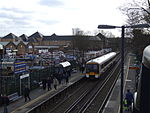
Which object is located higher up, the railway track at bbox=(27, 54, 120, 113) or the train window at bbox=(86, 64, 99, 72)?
the train window at bbox=(86, 64, 99, 72)

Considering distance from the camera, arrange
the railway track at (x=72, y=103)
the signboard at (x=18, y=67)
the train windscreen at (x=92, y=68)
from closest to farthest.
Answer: the railway track at (x=72, y=103)
the signboard at (x=18, y=67)
the train windscreen at (x=92, y=68)

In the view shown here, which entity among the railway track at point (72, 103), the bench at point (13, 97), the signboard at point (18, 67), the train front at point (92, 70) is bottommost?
the railway track at point (72, 103)

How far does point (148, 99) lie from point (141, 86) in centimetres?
18

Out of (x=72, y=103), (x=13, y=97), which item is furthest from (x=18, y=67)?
(x=72, y=103)

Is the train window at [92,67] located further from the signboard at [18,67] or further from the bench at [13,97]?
the bench at [13,97]

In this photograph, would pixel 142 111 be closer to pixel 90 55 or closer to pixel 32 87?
pixel 32 87

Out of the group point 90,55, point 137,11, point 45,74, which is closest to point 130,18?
point 137,11

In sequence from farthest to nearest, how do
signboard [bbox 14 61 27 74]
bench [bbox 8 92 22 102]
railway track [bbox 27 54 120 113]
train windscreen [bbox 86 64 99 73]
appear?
train windscreen [bbox 86 64 99 73] → signboard [bbox 14 61 27 74] → bench [bbox 8 92 22 102] → railway track [bbox 27 54 120 113]

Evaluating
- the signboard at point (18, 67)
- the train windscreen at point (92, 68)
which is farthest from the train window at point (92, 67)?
the signboard at point (18, 67)

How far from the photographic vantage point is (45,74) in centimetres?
2614

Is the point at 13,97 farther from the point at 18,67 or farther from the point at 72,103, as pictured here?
the point at 72,103

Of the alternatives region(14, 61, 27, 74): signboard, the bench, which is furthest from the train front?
the bench

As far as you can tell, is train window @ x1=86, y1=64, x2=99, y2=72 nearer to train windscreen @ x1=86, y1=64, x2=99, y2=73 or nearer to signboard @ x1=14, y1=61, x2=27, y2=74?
train windscreen @ x1=86, y1=64, x2=99, y2=73

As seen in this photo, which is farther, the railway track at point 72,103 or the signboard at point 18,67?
the signboard at point 18,67
